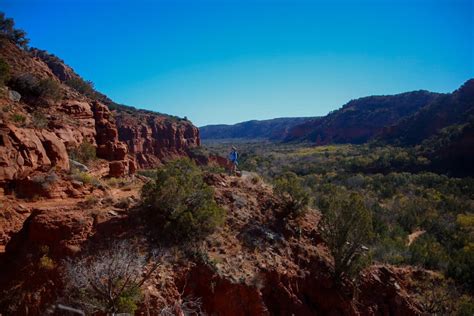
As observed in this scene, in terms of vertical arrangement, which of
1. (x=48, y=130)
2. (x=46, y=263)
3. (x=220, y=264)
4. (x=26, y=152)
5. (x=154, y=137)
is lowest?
(x=220, y=264)

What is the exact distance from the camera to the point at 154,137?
5950 cm

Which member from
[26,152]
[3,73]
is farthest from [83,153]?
[3,73]

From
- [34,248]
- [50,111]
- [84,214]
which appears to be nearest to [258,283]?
[84,214]

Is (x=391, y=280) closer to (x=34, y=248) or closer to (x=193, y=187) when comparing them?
(x=193, y=187)

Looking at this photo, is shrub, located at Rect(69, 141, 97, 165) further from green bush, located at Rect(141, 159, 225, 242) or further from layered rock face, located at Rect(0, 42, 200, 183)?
green bush, located at Rect(141, 159, 225, 242)

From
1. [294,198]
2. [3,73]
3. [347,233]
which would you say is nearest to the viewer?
[347,233]

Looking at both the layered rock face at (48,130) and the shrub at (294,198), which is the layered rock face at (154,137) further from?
the shrub at (294,198)

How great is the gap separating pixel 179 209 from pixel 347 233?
6.05m

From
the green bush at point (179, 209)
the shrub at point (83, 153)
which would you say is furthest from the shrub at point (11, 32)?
the green bush at point (179, 209)

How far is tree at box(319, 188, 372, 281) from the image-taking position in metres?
11.0

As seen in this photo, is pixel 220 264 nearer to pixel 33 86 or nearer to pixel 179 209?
pixel 179 209

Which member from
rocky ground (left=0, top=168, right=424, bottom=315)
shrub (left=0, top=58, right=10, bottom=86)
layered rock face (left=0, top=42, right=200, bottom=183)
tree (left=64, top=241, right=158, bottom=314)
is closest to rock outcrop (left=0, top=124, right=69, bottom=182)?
layered rock face (left=0, top=42, right=200, bottom=183)

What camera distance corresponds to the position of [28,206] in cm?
970

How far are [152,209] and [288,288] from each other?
512 cm
